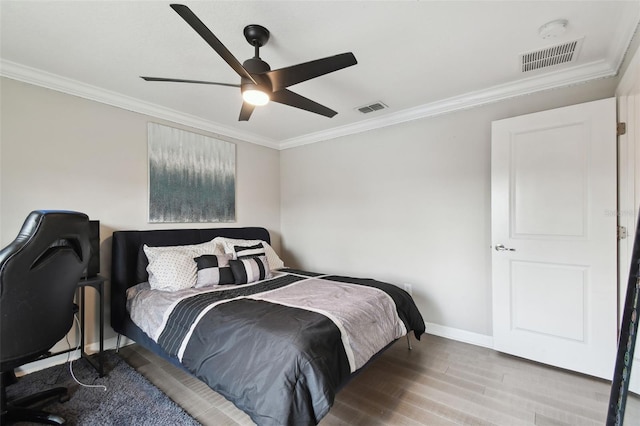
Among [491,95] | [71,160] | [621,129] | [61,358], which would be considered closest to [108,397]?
[61,358]

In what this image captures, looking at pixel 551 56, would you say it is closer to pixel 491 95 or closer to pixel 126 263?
pixel 491 95

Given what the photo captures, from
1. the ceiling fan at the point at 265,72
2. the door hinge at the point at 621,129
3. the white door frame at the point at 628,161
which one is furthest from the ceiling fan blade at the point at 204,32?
the door hinge at the point at 621,129

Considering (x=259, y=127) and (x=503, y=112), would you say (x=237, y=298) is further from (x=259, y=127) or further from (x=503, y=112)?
(x=503, y=112)

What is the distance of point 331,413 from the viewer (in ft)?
6.06

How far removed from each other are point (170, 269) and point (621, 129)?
3.81 metres

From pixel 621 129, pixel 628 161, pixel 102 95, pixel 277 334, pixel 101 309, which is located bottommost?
pixel 101 309

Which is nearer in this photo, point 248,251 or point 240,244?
point 248,251

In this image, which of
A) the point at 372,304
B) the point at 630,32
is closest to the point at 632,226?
the point at 630,32

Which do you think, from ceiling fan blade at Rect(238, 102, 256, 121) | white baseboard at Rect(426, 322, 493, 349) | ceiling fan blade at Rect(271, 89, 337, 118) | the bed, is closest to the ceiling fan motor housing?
ceiling fan blade at Rect(271, 89, 337, 118)

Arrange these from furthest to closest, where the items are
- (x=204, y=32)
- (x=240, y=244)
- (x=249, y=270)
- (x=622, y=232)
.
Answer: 1. (x=240, y=244)
2. (x=249, y=270)
3. (x=622, y=232)
4. (x=204, y=32)

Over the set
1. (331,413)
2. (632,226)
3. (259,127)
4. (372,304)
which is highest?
(259,127)

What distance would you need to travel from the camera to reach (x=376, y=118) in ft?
11.3

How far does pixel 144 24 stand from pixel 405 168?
2.70 metres

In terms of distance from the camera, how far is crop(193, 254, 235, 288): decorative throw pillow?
8.68 ft
